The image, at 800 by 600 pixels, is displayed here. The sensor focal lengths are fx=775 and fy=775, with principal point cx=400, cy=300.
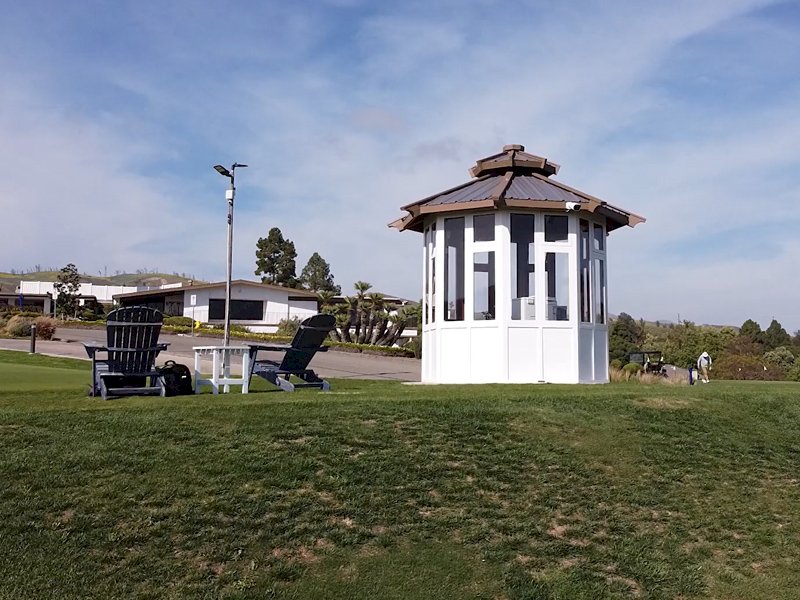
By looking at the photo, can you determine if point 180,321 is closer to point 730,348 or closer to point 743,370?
point 743,370

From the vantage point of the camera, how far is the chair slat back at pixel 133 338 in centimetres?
985

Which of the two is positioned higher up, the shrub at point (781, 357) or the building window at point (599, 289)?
the building window at point (599, 289)

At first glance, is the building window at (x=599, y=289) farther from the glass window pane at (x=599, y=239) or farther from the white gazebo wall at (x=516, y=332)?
the glass window pane at (x=599, y=239)

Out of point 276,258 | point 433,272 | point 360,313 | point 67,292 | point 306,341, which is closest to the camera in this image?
point 306,341

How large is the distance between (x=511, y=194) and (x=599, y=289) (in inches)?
95.3

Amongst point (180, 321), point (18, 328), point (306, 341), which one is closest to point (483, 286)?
point (306, 341)

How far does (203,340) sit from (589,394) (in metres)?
26.0

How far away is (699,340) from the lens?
139 feet

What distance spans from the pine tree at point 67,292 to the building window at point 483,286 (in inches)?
1802

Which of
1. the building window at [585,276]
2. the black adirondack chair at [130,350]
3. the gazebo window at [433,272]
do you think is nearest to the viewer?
the black adirondack chair at [130,350]

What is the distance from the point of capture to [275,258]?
69.2 meters

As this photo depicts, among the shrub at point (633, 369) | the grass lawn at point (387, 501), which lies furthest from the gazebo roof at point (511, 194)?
the grass lawn at point (387, 501)

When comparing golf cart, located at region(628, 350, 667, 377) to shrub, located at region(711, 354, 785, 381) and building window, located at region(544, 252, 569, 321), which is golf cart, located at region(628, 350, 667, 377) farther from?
shrub, located at region(711, 354, 785, 381)

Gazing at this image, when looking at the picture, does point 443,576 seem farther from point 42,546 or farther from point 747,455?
point 747,455
